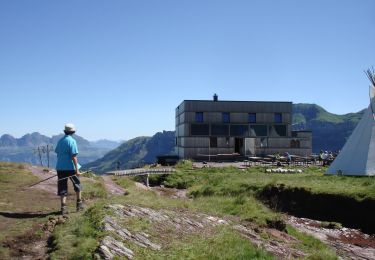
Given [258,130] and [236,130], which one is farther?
[258,130]

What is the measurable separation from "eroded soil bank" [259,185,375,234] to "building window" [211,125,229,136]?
31.1 m

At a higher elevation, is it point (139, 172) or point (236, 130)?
point (236, 130)

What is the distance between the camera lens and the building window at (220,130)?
57344 millimetres

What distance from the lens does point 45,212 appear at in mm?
12344

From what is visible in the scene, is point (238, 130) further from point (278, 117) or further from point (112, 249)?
point (112, 249)

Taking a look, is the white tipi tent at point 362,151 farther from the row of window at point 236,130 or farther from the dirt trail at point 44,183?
the row of window at point 236,130

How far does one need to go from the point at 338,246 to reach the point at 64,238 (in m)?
11.3

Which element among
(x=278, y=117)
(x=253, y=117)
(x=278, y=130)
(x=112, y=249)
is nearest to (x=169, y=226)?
(x=112, y=249)

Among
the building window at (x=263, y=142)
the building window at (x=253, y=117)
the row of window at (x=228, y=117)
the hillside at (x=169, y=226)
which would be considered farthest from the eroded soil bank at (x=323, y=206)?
the building window at (x=253, y=117)

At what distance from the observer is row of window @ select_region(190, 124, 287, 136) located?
57.1m

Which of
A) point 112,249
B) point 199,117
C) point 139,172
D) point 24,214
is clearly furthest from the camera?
point 199,117

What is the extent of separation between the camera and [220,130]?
57.6 meters

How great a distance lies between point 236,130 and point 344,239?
40.2m

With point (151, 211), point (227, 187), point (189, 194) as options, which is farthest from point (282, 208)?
point (151, 211)
